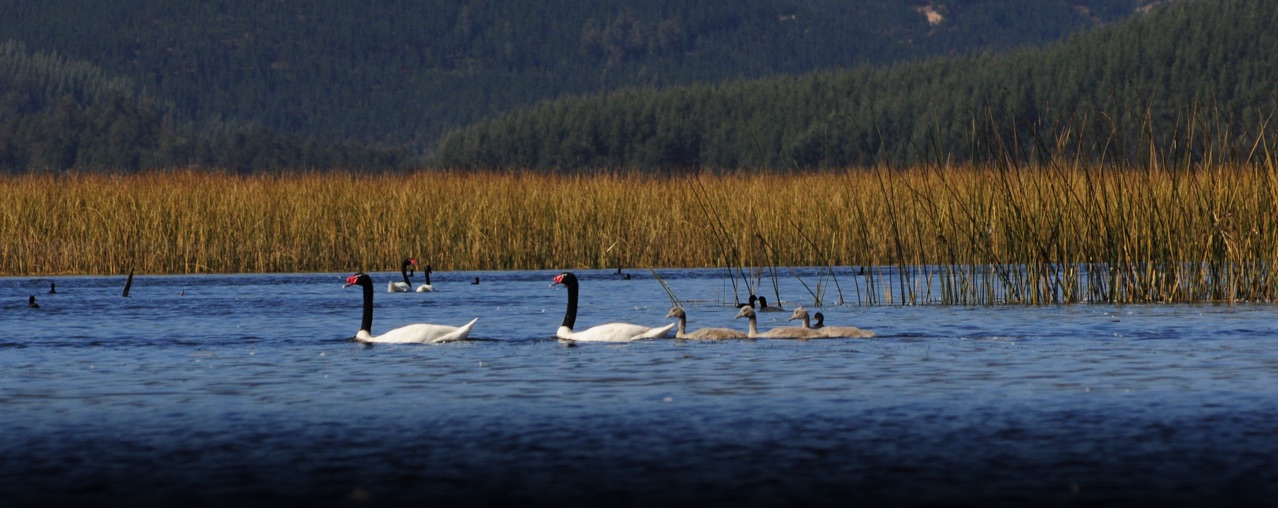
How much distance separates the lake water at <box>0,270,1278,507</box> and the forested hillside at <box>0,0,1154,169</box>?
307 feet

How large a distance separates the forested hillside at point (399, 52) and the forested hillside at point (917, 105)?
37.4m

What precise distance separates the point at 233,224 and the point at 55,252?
282 centimetres

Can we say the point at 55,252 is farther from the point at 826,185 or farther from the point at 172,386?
the point at 172,386

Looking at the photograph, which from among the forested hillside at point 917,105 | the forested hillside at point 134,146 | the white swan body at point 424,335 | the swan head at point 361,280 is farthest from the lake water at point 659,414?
the forested hillside at point 134,146

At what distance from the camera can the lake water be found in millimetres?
8141

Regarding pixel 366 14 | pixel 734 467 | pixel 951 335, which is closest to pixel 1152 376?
pixel 951 335

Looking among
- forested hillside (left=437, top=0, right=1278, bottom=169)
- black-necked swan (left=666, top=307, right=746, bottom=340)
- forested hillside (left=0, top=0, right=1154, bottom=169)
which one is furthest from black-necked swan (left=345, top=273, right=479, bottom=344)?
forested hillside (left=0, top=0, right=1154, bottom=169)

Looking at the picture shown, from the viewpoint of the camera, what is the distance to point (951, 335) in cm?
1583

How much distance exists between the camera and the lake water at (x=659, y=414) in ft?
26.7

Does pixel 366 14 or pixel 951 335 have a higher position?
pixel 366 14

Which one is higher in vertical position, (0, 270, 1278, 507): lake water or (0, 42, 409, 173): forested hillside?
(0, 42, 409, 173): forested hillside

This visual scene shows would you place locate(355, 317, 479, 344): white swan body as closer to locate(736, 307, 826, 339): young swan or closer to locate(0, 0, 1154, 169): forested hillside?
locate(736, 307, 826, 339): young swan

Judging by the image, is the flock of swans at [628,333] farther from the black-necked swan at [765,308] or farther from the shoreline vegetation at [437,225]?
the shoreline vegetation at [437,225]

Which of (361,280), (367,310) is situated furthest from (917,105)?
(367,310)
